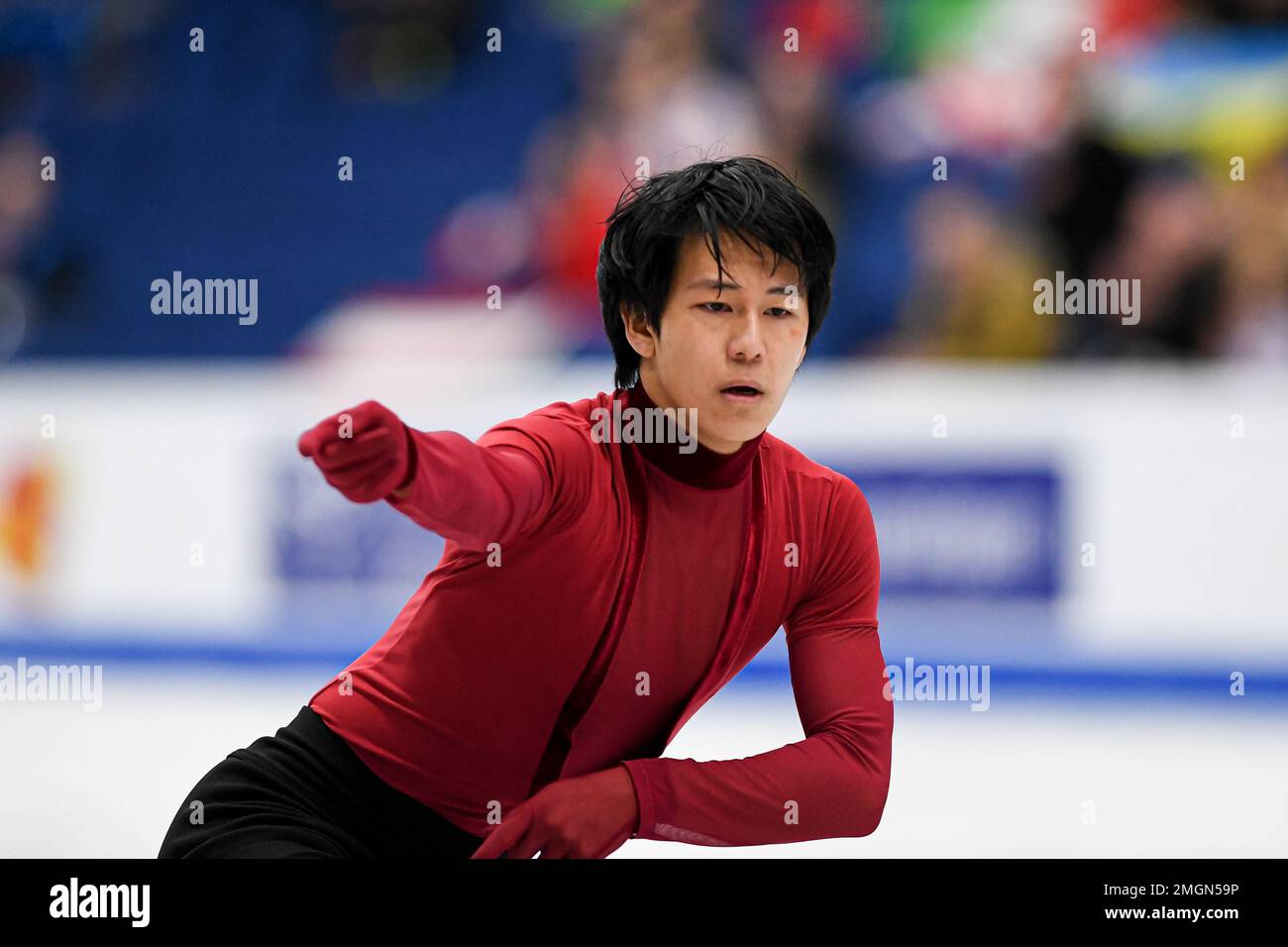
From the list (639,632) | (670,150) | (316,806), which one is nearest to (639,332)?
(639,632)

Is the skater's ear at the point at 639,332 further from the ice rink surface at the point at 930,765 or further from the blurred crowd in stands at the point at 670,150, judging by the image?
the blurred crowd in stands at the point at 670,150

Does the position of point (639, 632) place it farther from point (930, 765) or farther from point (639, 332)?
point (930, 765)

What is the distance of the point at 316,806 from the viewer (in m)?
2.05

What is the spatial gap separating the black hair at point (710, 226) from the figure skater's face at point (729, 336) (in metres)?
0.02

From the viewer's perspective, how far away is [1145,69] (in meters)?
6.38

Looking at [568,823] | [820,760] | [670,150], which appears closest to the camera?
[568,823]

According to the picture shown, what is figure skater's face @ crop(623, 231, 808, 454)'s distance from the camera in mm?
2031

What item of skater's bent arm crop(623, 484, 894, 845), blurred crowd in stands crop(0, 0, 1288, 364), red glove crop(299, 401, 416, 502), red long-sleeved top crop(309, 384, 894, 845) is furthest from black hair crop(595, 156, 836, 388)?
blurred crowd in stands crop(0, 0, 1288, 364)

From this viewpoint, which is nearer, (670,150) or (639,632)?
(639,632)

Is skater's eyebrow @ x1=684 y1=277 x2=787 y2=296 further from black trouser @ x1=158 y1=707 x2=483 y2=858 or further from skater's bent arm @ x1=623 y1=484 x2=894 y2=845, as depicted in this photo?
black trouser @ x1=158 y1=707 x2=483 y2=858

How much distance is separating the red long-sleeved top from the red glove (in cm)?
28

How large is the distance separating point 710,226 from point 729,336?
16 cm

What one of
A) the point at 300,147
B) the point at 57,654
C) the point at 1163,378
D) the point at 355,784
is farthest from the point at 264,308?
the point at 355,784

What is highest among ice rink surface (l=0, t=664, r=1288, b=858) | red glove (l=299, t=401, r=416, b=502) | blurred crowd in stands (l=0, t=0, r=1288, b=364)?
blurred crowd in stands (l=0, t=0, r=1288, b=364)
